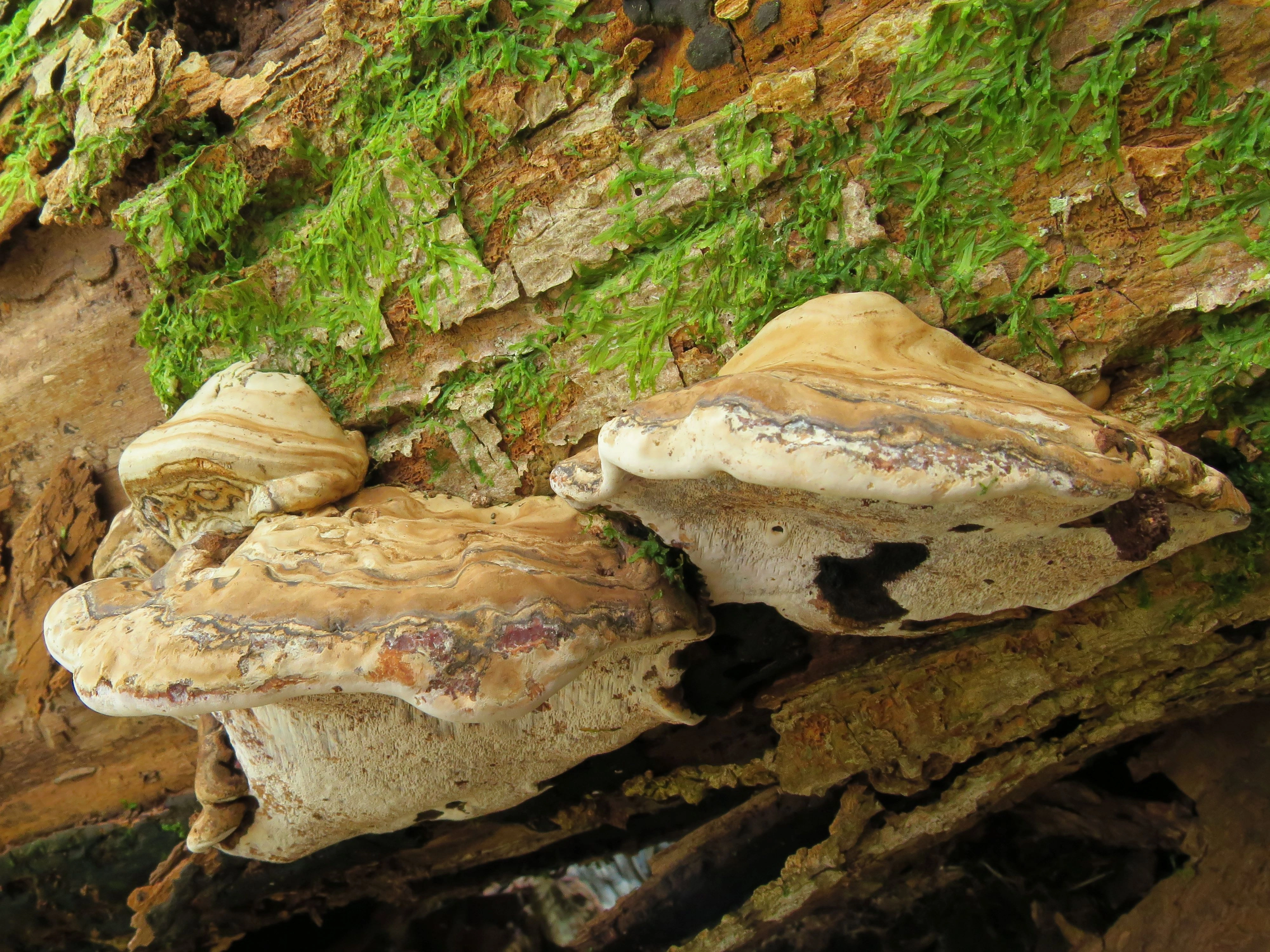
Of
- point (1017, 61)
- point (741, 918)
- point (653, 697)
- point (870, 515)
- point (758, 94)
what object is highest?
point (758, 94)

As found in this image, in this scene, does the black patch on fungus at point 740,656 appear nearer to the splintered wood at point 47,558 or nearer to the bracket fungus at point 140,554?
the bracket fungus at point 140,554

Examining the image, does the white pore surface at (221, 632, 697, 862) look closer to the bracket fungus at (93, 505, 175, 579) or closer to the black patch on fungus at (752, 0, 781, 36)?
the bracket fungus at (93, 505, 175, 579)

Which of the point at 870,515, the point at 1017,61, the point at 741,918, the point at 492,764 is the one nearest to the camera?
the point at 870,515

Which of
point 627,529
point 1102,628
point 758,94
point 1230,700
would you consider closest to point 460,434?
point 627,529

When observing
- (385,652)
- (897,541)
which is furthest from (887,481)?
(385,652)

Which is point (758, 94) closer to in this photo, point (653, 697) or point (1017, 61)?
point (1017, 61)

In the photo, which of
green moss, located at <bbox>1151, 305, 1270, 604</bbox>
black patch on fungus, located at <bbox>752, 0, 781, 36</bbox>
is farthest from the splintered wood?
green moss, located at <bbox>1151, 305, 1270, 604</bbox>
